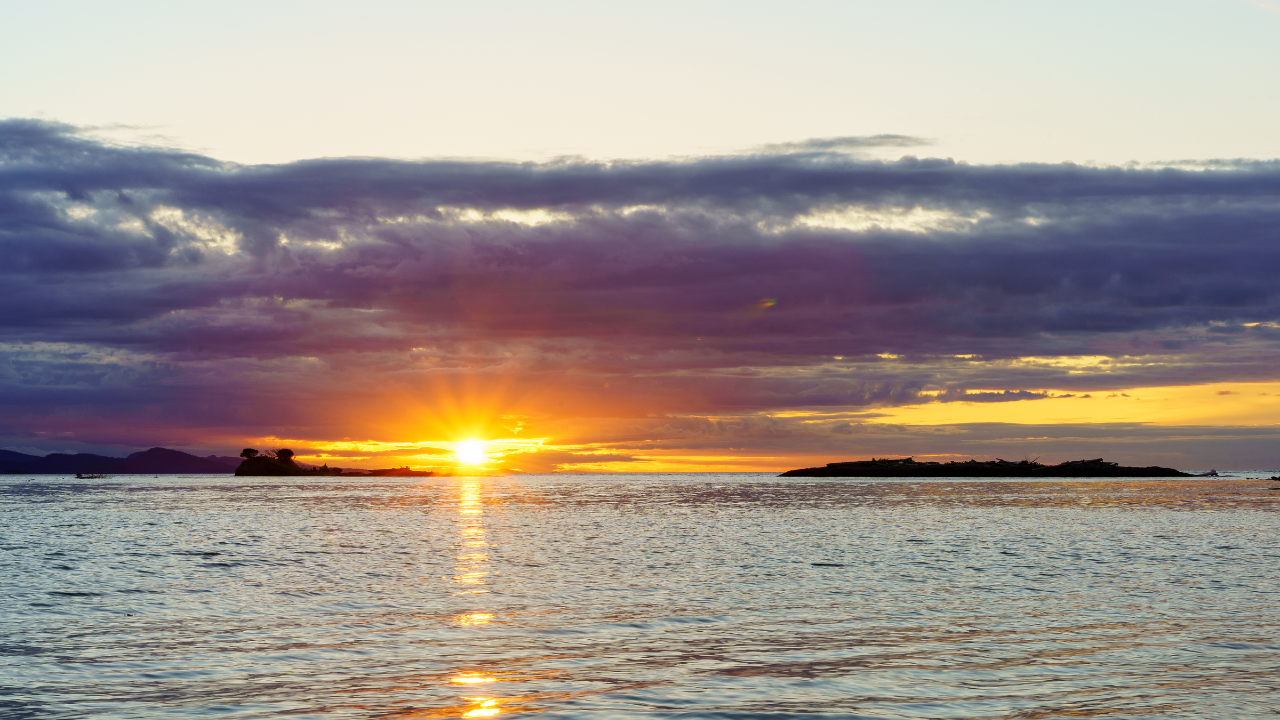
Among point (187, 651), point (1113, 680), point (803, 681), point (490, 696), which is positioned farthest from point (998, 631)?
point (187, 651)

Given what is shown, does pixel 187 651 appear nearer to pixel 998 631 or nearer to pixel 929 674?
pixel 929 674

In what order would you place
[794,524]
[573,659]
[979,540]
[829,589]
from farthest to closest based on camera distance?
[794,524] → [979,540] → [829,589] → [573,659]

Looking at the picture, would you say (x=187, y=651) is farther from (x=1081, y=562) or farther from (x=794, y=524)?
(x=794, y=524)

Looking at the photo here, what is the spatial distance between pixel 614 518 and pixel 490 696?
69747 mm

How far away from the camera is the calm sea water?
1817 centimetres

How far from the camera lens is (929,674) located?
66.2ft

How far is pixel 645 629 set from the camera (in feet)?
86.5

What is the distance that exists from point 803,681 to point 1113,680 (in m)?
6.41

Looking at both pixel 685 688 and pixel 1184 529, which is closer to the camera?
Answer: pixel 685 688

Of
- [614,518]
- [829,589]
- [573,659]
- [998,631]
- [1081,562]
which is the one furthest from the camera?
[614,518]

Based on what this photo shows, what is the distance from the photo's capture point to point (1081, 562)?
4450cm

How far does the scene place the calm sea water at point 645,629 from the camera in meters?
18.2

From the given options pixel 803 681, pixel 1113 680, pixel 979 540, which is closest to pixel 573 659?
pixel 803 681

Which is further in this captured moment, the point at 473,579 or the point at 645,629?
the point at 473,579
